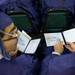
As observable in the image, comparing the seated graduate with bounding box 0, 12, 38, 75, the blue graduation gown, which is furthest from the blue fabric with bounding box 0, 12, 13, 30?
the blue graduation gown

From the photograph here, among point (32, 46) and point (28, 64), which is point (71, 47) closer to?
point (32, 46)

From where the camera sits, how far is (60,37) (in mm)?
2033

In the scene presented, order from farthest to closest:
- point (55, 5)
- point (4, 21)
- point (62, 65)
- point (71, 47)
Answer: point (55, 5) → point (71, 47) → point (4, 21) → point (62, 65)

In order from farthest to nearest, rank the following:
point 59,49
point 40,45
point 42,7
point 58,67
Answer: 1. point 42,7
2. point 40,45
3. point 59,49
4. point 58,67

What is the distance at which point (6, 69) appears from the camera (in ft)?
5.17

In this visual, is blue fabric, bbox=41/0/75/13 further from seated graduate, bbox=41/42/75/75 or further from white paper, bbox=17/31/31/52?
seated graduate, bbox=41/42/75/75

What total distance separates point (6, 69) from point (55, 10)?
2.41 feet

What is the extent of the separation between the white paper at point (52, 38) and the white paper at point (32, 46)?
0.07 meters

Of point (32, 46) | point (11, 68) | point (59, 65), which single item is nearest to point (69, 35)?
point (32, 46)

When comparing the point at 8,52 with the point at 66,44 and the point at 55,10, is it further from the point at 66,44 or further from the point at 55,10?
the point at 55,10

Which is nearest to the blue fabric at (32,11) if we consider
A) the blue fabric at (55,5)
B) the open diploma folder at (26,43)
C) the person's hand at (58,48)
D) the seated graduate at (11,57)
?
the blue fabric at (55,5)

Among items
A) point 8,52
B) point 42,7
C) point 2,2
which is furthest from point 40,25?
point 8,52

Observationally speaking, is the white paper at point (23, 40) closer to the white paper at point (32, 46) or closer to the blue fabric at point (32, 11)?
the white paper at point (32, 46)

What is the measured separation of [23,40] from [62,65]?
0.49 metres
